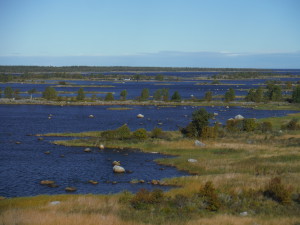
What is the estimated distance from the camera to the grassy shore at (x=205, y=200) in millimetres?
22984

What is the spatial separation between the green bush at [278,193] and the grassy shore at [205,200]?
101 millimetres

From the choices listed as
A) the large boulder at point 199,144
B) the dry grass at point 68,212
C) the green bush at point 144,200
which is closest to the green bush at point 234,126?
the large boulder at point 199,144

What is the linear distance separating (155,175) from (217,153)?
12328mm

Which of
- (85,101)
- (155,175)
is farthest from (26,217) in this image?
(85,101)

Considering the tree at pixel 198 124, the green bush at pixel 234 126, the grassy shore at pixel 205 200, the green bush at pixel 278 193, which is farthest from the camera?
the green bush at pixel 234 126

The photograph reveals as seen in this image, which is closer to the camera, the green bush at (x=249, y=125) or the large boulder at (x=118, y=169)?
the large boulder at (x=118, y=169)

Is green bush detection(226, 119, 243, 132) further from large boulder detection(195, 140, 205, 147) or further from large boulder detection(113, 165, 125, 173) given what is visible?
large boulder detection(113, 165, 125, 173)

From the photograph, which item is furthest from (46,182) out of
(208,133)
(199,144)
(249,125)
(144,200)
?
(249,125)

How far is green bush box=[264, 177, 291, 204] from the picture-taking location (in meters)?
28.3

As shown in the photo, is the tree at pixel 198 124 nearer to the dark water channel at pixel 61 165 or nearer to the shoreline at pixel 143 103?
the dark water channel at pixel 61 165

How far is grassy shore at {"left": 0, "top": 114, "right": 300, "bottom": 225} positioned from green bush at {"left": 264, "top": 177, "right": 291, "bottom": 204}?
101 millimetres

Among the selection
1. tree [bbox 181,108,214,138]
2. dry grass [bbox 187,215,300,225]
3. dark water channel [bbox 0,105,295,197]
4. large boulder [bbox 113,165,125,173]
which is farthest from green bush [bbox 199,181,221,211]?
tree [bbox 181,108,214,138]

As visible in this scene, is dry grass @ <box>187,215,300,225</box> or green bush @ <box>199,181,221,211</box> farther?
green bush @ <box>199,181,221,211</box>

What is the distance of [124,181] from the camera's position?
41156mm
